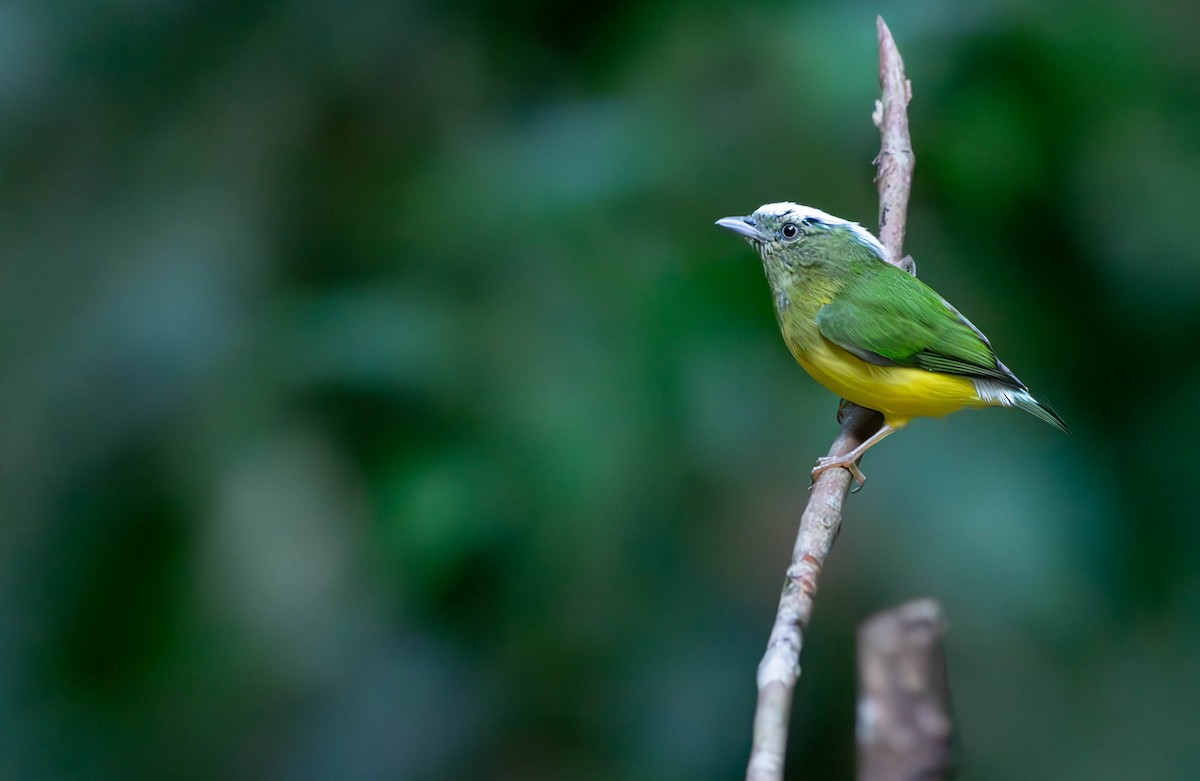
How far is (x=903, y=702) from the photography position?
0.89m

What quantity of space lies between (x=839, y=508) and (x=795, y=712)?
1558 millimetres

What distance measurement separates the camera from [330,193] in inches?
157

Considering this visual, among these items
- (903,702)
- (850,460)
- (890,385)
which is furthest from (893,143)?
(903,702)

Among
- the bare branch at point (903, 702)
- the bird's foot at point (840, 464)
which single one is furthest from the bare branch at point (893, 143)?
the bare branch at point (903, 702)

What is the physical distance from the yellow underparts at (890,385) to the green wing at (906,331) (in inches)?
0.9

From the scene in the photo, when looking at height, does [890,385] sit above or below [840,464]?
above

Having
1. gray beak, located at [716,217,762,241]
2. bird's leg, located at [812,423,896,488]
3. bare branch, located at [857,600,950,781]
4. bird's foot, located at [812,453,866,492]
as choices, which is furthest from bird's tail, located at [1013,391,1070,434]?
bare branch, located at [857,600,950,781]

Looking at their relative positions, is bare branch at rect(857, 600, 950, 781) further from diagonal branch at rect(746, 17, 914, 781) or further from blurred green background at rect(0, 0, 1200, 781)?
blurred green background at rect(0, 0, 1200, 781)

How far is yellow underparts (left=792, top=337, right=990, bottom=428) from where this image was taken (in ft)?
9.09

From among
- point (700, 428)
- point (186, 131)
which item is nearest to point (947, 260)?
point (700, 428)

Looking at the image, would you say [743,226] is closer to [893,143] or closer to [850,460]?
[893,143]

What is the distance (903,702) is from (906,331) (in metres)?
2.02

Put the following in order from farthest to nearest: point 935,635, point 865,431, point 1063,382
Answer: point 1063,382
point 865,431
point 935,635

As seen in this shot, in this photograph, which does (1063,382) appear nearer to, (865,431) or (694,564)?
(865,431)
